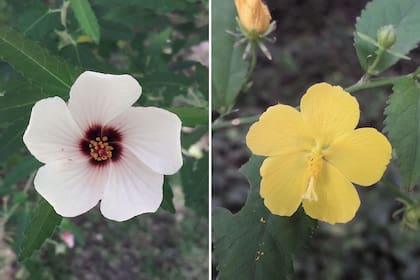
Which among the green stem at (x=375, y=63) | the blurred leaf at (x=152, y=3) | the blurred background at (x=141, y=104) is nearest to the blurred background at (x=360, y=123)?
the blurred background at (x=141, y=104)

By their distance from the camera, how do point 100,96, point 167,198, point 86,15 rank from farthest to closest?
point 86,15, point 167,198, point 100,96

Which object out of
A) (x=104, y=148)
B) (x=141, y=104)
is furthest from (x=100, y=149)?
(x=141, y=104)

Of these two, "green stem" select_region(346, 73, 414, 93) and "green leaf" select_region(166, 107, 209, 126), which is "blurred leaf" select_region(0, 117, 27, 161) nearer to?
"green leaf" select_region(166, 107, 209, 126)

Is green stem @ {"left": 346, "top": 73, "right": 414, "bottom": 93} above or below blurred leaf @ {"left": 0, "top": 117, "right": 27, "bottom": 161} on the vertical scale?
above

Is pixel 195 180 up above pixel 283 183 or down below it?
below

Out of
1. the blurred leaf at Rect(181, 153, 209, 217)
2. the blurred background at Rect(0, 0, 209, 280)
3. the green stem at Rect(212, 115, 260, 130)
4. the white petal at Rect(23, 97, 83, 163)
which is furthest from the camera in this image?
the blurred leaf at Rect(181, 153, 209, 217)

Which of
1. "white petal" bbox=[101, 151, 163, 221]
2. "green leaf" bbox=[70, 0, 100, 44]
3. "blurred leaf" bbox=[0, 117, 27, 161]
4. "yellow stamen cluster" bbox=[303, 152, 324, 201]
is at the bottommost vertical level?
"blurred leaf" bbox=[0, 117, 27, 161]

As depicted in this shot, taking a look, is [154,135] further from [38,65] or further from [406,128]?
[406,128]

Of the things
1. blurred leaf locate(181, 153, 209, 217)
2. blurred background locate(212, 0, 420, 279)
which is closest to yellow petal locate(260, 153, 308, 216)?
blurred leaf locate(181, 153, 209, 217)
